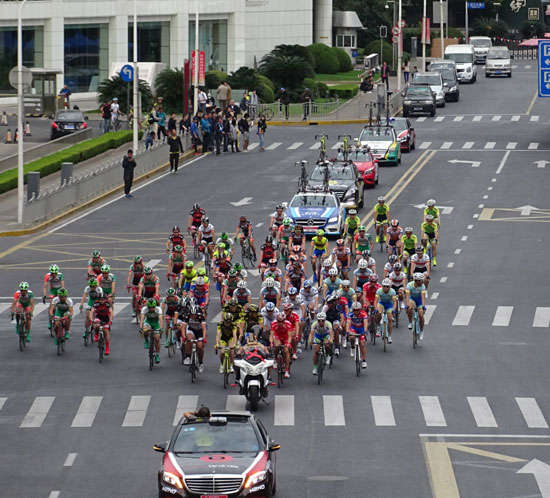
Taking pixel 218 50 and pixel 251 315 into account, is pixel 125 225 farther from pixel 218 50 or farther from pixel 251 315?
pixel 218 50

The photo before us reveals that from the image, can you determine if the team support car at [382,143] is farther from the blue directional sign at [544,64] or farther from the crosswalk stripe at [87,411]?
the crosswalk stripe at [87,411]

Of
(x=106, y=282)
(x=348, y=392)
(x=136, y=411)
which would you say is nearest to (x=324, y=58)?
(x=106, y=282)

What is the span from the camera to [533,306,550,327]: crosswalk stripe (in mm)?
33469

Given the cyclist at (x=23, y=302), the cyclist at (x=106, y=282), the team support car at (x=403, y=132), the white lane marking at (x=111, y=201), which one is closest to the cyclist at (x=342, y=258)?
the cyclist at (x=106, y=282)

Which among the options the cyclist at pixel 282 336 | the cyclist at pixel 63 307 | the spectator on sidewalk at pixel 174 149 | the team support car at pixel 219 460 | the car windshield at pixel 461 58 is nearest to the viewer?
the team support car at pixel 219 460

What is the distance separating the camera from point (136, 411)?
2556 centimetres

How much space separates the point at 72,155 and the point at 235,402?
37888 mm

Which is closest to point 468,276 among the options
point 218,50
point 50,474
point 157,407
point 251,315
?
point 251,315

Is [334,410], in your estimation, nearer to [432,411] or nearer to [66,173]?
[432,411]

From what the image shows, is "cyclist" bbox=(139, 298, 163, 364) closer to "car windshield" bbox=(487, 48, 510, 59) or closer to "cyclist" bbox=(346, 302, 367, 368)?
"cyclist" bbox=(346, 302, 367, 368)

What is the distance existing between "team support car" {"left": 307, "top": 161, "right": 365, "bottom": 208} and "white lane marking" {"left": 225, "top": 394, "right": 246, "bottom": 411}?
2333 centimetres

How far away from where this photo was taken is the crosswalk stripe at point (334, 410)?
24719 millimetres

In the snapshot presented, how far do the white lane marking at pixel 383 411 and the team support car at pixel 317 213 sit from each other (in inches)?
762

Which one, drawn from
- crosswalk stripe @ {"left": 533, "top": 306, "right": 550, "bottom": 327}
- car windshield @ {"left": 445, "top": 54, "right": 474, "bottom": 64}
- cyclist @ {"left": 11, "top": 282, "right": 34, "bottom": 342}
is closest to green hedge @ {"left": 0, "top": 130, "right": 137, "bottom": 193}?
cyclist @ {"left": 11, "top": 282, "right": 34, "bottom": 342}
